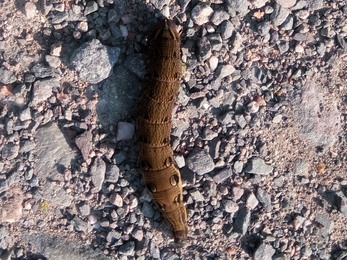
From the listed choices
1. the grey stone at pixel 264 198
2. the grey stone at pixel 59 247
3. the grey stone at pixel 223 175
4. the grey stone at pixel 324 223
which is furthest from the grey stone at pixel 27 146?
the grey stone at pixel 324 223

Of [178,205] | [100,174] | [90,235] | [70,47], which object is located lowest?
[90,235]

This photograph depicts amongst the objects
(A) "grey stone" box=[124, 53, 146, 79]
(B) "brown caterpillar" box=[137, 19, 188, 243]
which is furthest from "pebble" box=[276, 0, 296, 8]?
(A) "grey stone" box=[124, 53, 146, 79]

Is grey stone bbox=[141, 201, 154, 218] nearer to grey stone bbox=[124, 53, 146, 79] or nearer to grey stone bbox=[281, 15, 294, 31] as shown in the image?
grey stone bbox=[124, 53, 146, 79]

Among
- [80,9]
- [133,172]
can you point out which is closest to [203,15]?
[80,9]

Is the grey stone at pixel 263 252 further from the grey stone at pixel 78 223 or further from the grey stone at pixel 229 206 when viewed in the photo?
the grey stone at pixel 78 223

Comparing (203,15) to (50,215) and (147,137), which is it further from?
(50,215)

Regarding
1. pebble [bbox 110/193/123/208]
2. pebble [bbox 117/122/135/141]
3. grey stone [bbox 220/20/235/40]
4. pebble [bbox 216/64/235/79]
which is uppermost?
grey stone [bbox 220/20/235/40]

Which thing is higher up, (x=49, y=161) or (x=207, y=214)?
(x=49, y=161)
